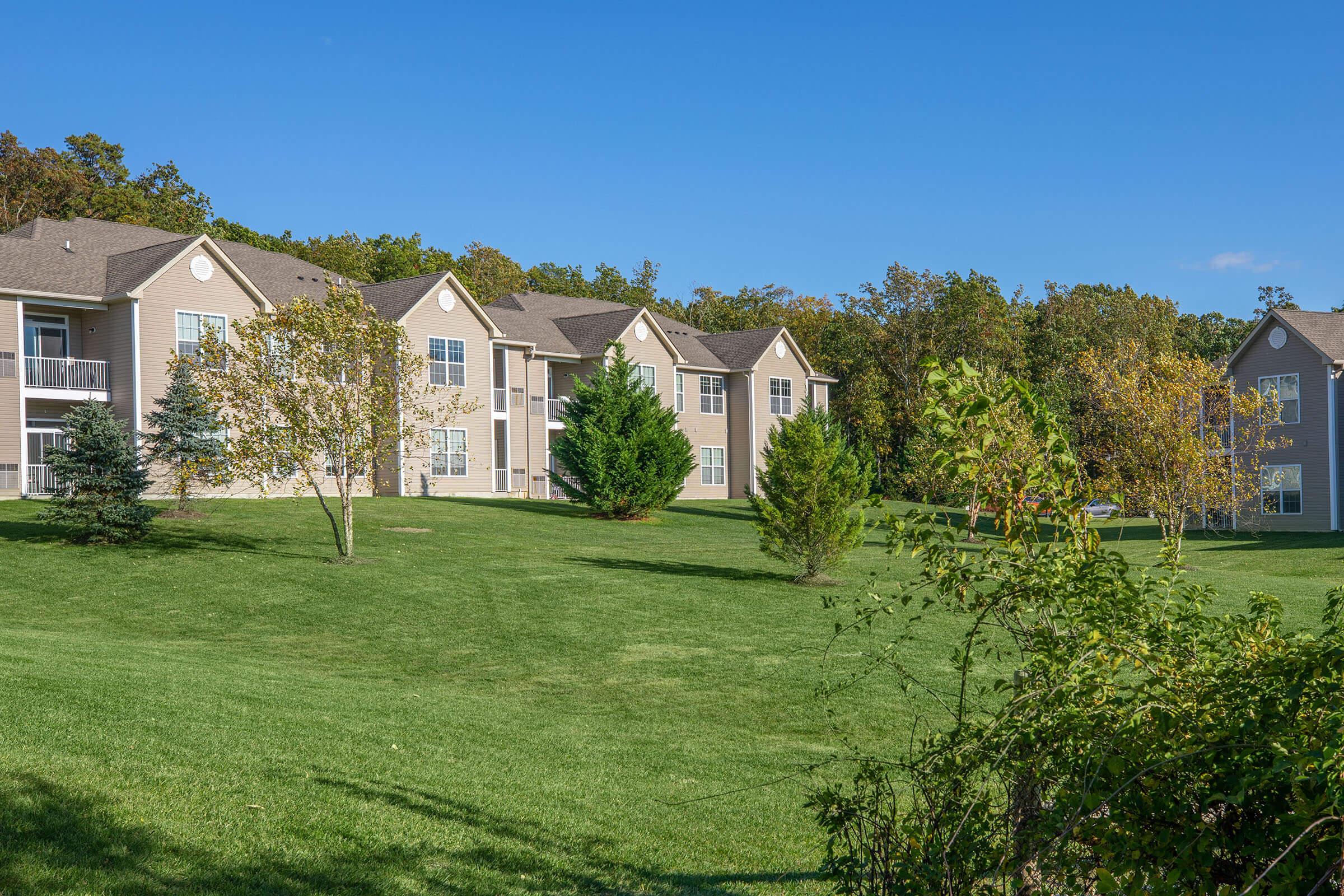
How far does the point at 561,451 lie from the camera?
37781 mm

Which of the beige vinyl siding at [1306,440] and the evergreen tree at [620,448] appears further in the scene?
the beige vinyl siding at [1306,440]

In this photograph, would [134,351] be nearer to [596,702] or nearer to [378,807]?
[596,702]

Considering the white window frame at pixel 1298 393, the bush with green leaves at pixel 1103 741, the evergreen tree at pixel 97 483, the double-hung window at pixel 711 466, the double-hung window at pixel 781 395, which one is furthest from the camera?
the double-hung window at pixel 781 395

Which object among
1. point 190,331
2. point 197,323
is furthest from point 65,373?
point 197,323

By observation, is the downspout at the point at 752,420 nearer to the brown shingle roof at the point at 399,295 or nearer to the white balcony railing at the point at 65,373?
the brown shingle roof at the point at 399,295

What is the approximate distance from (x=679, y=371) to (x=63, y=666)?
39.3 meters

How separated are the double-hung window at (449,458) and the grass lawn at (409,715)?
13.4 m

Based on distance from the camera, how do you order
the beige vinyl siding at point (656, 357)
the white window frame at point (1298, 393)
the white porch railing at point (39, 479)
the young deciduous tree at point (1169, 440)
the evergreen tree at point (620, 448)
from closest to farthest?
the young deciduous tree at point (1169, 440)
the white porch railing at point (39, 479)
the evergreen tree at point (620, 448)
the white window frame at point (1298, 393)
the beige vinyl siding at point (656, 357)

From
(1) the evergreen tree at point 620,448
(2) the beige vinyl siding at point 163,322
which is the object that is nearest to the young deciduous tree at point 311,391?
(2) the beige vinyl siding at point 163,322

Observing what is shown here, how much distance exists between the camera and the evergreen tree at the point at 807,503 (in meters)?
22.0

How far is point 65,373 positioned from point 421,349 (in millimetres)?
11662

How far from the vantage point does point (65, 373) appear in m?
32.6

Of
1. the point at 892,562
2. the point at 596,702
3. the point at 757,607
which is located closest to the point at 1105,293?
the point at 892,562

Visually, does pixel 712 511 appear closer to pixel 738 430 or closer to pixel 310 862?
pixel 738 430
